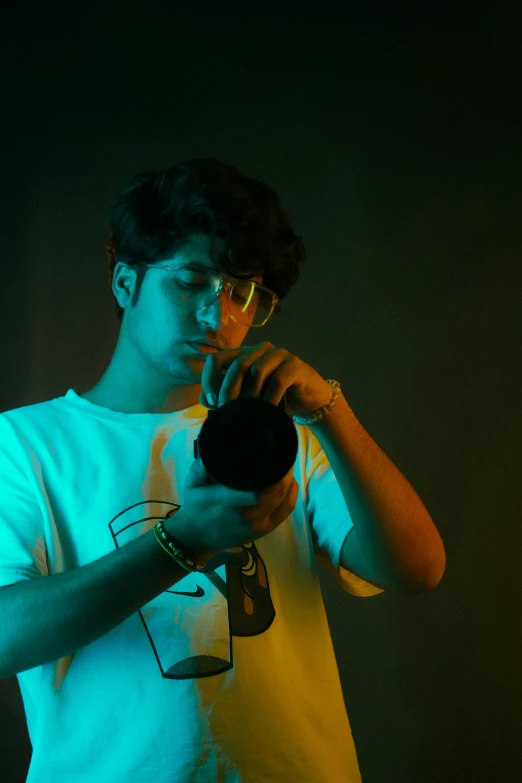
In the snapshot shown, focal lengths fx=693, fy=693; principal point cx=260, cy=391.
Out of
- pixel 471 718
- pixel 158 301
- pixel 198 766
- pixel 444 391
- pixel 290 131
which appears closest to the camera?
pixel 198 766

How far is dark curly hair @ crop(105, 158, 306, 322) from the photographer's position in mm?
1065

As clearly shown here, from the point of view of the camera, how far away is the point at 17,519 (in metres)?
0.87

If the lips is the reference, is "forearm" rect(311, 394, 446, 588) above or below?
below

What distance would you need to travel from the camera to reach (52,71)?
1.56 meters

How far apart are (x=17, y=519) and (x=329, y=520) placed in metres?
0.42

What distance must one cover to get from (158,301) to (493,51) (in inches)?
44.4

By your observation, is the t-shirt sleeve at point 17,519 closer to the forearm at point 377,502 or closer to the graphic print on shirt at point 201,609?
the graphic print on shirt at point 201,609

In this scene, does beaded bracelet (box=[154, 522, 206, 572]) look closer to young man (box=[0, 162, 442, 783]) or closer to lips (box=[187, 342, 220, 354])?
young man (box=[0, 162, 442, 783])

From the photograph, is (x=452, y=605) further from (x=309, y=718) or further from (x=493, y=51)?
(x=493, y=51)

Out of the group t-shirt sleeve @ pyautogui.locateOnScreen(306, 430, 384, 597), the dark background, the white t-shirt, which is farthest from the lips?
the dark background

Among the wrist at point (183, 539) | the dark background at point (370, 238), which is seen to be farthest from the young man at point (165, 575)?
the dark background at point (370, 238)

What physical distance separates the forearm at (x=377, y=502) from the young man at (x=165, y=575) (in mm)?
67

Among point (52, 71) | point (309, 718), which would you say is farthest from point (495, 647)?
point (52, 71)

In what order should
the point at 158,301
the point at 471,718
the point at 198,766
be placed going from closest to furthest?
the point at 198,766 < the point at 158,301 < the point at 471,718
